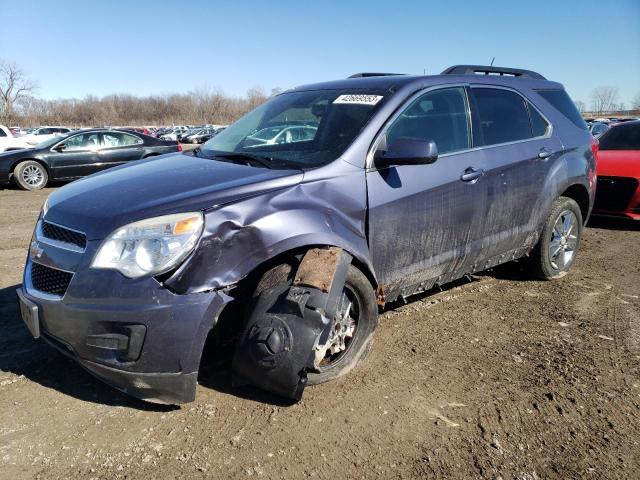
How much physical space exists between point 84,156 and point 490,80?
10.9m

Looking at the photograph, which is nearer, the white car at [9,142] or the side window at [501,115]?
the side window at [501,115]

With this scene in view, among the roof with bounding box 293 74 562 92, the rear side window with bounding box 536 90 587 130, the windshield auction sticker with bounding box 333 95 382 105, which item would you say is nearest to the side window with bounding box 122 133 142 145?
the roof with bounding box 293 74 562 92

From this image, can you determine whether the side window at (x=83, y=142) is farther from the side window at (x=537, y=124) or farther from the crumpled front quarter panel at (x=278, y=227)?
the crumpled front quarter panel at (x=278, y=227)

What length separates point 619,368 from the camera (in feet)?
10.8

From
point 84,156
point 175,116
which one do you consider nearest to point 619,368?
point 84,156

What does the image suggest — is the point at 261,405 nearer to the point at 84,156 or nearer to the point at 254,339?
the point at 254,339

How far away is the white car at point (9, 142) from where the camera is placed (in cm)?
1569

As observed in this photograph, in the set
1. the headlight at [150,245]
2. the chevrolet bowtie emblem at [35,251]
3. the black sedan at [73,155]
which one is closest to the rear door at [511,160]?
the headlight at [150,245]

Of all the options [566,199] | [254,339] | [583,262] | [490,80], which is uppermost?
[490,80]

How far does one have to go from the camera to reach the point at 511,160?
13.5 ft

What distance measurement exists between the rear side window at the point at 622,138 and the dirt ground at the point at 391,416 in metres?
5.18

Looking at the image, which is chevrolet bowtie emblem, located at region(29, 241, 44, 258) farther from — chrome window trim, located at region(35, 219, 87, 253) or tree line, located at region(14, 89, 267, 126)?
tree line, located at region(14, 89, 267, 126)

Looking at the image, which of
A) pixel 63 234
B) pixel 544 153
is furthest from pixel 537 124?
pixel 63 234

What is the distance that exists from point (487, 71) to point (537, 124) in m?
0.66
